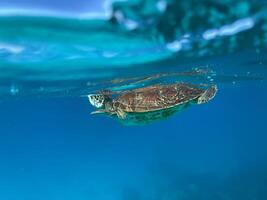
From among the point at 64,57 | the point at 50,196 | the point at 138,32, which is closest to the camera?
the point at 138,32

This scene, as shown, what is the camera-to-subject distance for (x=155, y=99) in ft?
47.0

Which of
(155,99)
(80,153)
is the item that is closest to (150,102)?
(155,99)

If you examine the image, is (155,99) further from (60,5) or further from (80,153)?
(80,153)

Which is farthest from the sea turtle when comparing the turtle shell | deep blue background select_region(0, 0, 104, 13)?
deep blue background select_region(0, 0, 104, 13)

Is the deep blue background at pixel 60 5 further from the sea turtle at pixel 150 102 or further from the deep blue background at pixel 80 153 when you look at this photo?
the deep blue background at pixel 80 153

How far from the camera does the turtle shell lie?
14141 mm

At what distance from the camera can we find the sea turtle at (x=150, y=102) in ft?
46.5

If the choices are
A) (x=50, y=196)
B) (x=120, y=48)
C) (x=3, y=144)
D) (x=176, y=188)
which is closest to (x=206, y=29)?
(x=120, y=48)

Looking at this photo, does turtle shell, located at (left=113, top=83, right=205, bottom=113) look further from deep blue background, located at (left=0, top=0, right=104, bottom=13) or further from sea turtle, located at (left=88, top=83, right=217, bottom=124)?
deep blue background, located at (left=0, top=0, right=104, bottom=13)

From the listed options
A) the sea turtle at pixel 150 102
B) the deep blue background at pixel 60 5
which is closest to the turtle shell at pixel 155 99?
the sea turtle at pixel 150 102

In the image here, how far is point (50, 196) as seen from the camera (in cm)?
6119

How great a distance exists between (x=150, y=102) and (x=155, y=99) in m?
0.23

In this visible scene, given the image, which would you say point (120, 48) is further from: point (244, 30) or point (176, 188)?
point (176, 188)

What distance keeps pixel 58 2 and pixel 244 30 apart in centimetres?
649
